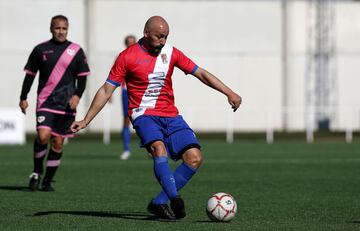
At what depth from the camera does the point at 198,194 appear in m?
12.7

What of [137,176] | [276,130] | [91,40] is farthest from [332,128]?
[137,176]

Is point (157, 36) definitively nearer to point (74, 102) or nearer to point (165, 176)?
point (165, 176)

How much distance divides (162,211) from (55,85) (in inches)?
159

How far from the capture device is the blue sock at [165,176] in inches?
371

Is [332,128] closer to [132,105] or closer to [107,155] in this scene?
[107,155]

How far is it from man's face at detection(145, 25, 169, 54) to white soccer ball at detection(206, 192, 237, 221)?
1.58 metres

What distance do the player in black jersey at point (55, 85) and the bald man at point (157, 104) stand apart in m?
3.41

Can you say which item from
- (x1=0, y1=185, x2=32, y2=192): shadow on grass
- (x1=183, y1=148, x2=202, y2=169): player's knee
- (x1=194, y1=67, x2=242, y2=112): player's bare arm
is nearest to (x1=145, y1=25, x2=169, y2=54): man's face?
(x1=194, y1=67, x2=242, y2=112): player's bare arm

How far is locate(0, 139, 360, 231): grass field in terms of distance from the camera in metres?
9.43

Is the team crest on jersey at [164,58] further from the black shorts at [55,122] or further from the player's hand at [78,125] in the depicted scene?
the black shorts at [55,122]

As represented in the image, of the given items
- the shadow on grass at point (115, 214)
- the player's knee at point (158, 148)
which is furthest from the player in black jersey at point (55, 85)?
the player's knee at point (158, 148)

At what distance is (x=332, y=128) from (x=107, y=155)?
1961cm

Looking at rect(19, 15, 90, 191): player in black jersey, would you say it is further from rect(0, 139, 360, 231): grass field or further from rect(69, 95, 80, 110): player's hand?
rect(0, 139, 360, 231): grass field

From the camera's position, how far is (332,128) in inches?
1599
